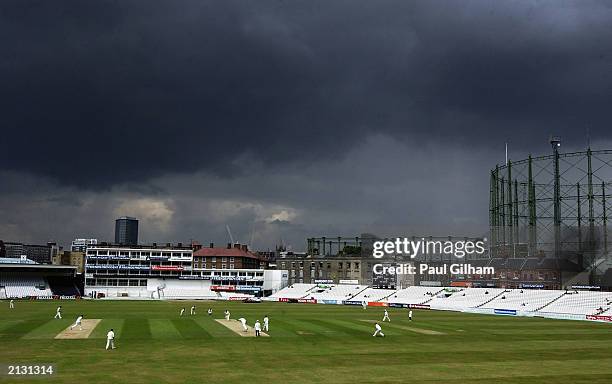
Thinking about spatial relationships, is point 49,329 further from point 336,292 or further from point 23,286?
point 23,286

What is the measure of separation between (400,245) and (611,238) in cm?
3799

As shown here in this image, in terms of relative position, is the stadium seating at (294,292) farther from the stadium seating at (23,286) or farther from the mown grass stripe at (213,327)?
the mown grass stripe at (213,327)

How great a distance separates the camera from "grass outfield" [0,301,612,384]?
28.2 metres

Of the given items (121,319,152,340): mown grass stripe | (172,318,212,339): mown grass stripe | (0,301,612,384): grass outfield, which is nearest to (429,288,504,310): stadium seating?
(0,301,612,384): grass outfield

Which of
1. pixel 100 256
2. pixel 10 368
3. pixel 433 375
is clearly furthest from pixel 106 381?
pixel 100 256

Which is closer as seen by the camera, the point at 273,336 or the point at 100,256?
the point at 273,336

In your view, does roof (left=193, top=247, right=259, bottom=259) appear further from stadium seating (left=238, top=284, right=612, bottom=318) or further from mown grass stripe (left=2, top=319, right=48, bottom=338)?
mown grass stripe (left=2, top=319, right=48, bottom=338)

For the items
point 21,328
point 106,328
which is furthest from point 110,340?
point 21,328

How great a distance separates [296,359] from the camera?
33344mm

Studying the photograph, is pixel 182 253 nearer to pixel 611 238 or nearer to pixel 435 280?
pixel 435 280

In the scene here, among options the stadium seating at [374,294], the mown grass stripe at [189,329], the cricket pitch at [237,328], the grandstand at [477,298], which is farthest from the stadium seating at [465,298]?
the mown grass stripe at [189,329]

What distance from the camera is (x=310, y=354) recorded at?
3553 centimetres
